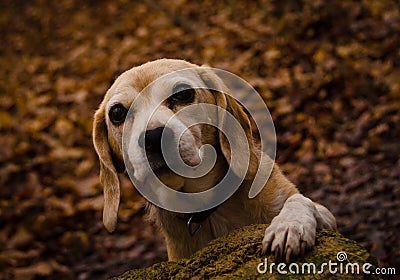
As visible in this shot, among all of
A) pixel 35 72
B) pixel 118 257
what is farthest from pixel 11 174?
pixel 35 72

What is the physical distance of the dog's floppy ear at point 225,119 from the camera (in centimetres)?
336

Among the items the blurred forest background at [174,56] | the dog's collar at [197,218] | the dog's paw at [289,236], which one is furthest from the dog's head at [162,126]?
the blurred forest background at [174,56]

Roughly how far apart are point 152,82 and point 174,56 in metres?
6.39

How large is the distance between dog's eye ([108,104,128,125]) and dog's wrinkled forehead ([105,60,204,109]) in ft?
0.10

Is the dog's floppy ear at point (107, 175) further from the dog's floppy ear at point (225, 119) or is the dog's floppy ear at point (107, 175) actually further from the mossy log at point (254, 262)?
the mossy log at point (254, 262)

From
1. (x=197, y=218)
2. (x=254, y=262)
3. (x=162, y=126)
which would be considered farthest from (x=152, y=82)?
(x=254, y=262)

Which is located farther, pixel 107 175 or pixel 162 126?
pixel 107 175

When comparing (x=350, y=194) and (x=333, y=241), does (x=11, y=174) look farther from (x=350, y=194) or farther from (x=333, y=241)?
(x=333, y=241)

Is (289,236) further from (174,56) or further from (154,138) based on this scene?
(174,56)

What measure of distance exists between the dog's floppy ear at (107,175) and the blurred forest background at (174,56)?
2183mm

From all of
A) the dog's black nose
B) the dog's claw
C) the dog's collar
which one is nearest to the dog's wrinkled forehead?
the dog's black nose

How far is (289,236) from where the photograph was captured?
7.84ft

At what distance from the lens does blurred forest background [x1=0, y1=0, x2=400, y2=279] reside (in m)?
6.00

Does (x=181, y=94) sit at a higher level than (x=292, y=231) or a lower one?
higher
